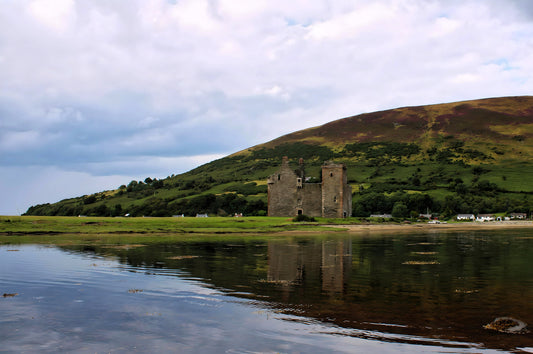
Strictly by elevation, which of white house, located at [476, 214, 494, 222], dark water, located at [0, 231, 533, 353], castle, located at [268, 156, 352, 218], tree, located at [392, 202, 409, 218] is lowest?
dark water, located at [0, 231, 533, 353]

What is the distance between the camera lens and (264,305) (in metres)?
13.0

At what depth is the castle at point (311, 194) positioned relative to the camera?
7638cm

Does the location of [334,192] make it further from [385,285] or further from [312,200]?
[385,285]

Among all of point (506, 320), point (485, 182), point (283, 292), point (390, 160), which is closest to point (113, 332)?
point (283, 292)

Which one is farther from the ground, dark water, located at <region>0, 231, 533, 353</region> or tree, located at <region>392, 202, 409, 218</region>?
tree, located at <region>392, 202, 409, 218</region>

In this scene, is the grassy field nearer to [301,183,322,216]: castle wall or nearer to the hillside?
[301,183,322,216]: castle wall

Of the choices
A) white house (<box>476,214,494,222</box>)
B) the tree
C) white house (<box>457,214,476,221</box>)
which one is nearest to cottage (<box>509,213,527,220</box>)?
white house (<box>476,214,494,222</box>)

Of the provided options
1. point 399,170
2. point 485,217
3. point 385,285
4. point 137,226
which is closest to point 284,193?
point 137,226

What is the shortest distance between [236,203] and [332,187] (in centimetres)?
3118

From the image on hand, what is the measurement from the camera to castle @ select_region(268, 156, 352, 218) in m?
76.4

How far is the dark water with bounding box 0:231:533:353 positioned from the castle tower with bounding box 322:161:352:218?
52099 millimetres

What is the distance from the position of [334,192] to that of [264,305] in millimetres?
64541

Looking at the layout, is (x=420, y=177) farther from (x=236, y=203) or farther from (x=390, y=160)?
(x=236, y=203)

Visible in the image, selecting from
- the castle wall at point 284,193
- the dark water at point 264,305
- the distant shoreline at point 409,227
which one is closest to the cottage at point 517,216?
the distant shoreline at point 409,227
